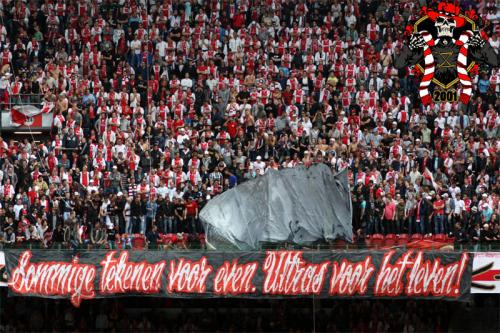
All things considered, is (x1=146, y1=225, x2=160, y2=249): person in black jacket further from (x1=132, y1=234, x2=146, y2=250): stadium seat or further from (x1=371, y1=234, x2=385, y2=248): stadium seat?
(x1=371, y1=234, x2=385, y2=248): stadium seat

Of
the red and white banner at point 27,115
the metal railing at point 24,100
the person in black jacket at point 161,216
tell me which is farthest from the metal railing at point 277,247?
the metal railing at point 24,100

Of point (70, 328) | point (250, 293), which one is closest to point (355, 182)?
point (250, 293)

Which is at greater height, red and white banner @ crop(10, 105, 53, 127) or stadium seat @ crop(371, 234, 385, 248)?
red and white banner @ crop(10, 105, 53, 127)

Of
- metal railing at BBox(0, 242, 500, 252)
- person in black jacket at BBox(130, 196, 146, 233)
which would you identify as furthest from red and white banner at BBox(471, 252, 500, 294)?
person in black jacket at BBox(130, 196, 146, 233)

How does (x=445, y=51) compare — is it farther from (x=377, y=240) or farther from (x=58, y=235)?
(x=58, y=235)

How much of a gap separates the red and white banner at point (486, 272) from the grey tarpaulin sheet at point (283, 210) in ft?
9.67

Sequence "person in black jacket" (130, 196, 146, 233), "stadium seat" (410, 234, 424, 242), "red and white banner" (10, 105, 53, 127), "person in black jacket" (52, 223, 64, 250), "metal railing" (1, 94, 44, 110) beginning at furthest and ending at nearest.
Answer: "metal railing" (1, 94, 44, 110)
"red and white banner" (10, 105, 53, 127)
"person in black jacket" (130, 196, 146, 233)
"person in black jacket" (52, 223, 64, 250)
"stadium seat" (410, 234, 424, 242)

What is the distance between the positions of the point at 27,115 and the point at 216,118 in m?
5.26

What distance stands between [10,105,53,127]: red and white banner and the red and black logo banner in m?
7.25

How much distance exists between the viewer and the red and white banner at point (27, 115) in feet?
122

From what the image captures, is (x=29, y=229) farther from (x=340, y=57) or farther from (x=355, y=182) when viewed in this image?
(x=340, y=57)

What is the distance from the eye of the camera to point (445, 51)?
128ft

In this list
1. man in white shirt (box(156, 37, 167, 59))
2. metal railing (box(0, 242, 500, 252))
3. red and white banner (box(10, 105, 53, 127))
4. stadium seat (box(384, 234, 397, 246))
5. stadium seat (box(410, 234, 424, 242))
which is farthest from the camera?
man in white shirt (box(156, 37, 167, 59))

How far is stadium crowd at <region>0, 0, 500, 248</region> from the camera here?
32.0 metres
